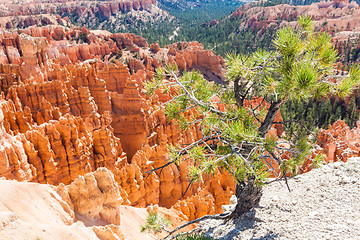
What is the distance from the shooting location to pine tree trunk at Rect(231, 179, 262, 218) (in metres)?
5.00

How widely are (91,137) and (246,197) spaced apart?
12.3 meters

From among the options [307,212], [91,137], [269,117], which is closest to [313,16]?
[91,137]

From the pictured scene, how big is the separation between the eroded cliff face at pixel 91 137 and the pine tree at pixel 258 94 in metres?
2.01

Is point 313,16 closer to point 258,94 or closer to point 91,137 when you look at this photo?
point 91,137

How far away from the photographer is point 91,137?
1562 cm

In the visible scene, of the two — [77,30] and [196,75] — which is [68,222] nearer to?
[196,75]

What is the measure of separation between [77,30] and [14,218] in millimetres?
63040

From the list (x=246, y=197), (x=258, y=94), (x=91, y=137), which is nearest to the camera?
(x=258, y=94)

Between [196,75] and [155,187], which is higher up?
[196,75]

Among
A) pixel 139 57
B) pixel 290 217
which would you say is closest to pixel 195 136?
pixel 290 217

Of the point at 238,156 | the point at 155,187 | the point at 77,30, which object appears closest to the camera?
the point at 238,156

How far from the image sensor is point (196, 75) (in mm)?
4730

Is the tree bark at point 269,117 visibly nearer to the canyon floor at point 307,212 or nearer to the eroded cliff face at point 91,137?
the canyon floor at point 307,212

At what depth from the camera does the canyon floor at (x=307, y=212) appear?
4113 millimetres
